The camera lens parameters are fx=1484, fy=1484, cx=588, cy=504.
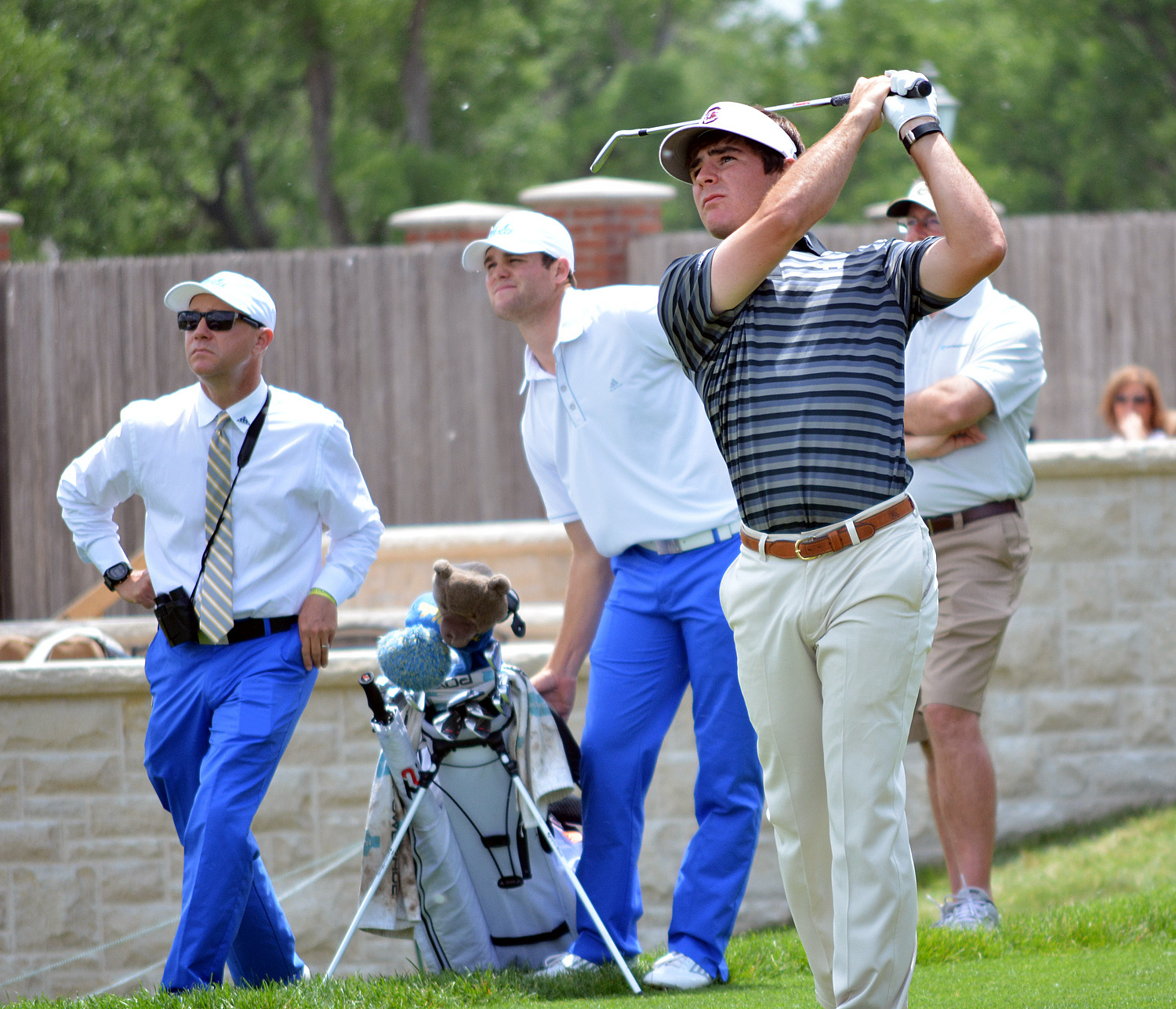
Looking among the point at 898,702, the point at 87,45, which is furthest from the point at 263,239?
the point at 898,702

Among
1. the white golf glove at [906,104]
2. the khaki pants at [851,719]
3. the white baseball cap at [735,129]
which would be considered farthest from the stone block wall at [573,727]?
the white golf glove at [906,104]

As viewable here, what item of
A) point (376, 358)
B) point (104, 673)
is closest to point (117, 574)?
point (104, 673)

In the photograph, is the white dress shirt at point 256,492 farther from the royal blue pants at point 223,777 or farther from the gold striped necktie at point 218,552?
the royal blue pants at point 223,777

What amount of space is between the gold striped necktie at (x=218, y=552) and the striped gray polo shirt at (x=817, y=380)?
191 centimetres

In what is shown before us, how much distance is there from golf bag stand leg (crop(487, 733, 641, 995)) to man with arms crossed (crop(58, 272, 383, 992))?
0.66 m

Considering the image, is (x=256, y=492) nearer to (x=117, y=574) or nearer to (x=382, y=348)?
(x=117, y=574)

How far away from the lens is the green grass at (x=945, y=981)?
3928 mm

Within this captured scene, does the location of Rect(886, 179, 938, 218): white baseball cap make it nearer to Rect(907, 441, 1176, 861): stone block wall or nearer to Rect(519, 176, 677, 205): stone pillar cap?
Rect(907, 441, 1176, 861): stone block wall

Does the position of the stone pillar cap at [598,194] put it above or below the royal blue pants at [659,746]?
above

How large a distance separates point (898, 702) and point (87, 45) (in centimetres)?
1999

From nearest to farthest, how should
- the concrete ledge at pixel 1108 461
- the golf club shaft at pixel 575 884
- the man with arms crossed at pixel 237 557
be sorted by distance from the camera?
the golf club shaft at pixel 575 884 < the man with arms crossed at pixel 237 557 < the concrete ledge at pixel 1108 461

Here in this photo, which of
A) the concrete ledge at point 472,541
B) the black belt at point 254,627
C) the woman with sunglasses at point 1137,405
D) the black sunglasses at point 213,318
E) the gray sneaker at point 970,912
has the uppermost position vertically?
the black sunglasses at point 213,318

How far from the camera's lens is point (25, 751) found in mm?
5992

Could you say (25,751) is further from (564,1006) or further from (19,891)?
(564,1006)
